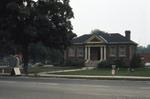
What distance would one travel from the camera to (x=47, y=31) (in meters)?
50.1

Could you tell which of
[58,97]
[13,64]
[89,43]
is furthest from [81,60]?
[58,97]

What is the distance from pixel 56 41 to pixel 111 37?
27.7 m

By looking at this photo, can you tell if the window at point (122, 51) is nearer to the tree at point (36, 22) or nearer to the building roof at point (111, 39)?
the building roof at point (111, 39)

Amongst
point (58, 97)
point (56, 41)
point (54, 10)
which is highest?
point (54, 10)

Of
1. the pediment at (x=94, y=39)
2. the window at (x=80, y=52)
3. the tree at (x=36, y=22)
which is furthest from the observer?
the window at (x=80, y=52)

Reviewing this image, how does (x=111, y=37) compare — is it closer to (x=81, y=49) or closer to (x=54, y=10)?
(x=81, y=49)

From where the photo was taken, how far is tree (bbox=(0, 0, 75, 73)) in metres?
48.1

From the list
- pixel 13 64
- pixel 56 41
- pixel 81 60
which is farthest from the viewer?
pixel 81 60

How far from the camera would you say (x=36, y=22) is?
1934 inches

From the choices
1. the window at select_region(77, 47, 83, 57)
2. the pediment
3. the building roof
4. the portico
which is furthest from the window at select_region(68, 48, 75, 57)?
the pediment

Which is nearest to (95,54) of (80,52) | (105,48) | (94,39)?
(105,48)

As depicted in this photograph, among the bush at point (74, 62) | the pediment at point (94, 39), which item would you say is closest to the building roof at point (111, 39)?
the pediment at point (94, 39)

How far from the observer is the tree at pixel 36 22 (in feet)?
158

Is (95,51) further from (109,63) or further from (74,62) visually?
(109,63)
